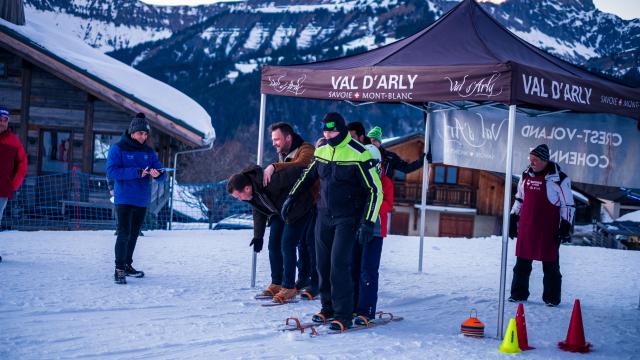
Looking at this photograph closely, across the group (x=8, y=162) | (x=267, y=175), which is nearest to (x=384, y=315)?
(x=267, y=175)

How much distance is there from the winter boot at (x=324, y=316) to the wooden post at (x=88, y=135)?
13377 mm

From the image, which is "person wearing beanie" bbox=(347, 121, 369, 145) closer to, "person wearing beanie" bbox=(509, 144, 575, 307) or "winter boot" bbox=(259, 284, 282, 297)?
"winter boot" bbox=(259, 284, 282, 297)

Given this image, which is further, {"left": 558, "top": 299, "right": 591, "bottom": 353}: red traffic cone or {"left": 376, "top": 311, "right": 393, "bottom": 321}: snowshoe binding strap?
{"left": 376, "top": 311, "right": 393, "bottom": 321}: snowshoe binding strap

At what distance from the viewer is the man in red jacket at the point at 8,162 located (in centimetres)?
754

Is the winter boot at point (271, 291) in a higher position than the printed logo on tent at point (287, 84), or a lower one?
lower

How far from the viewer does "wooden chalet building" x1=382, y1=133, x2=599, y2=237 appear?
42.1m

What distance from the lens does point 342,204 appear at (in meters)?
5.49

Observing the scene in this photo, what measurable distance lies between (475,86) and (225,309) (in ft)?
10.1

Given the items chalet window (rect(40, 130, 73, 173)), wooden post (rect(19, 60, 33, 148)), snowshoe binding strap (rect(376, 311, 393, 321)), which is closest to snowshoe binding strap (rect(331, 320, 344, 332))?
snowshoe binding strap (rect(376, 311, 393, 321))

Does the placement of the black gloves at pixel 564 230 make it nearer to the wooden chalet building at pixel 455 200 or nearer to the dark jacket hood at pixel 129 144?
the dark jacket hood at pixel 129 144

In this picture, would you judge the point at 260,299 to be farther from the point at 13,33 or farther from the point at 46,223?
the point at 13,33

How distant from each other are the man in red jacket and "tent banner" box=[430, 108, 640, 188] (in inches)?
212

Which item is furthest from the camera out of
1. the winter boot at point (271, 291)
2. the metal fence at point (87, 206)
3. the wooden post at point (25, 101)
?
the wooden post at point (25, 101)

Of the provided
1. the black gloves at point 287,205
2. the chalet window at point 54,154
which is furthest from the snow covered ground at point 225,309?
the chalet window at point 54,154
